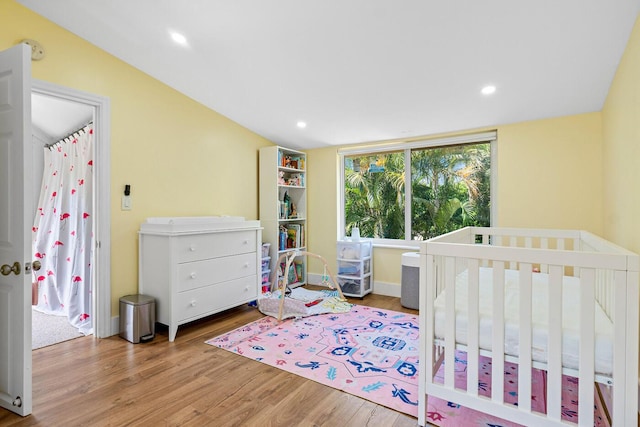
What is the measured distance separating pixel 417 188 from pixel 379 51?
6.52 feet

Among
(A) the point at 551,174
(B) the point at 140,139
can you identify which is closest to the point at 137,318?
(B) the point at 140,139

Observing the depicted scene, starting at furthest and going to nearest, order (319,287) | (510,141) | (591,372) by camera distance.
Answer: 1. (319,287)
2. (510,141)
3. (591,372)

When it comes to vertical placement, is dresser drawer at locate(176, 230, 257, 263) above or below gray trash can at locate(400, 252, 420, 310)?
above

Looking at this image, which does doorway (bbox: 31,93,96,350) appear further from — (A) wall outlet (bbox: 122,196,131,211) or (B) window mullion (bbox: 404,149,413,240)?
(B) window mullion (bbox: 404,149,413,240)

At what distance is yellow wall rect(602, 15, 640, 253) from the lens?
1794 mm

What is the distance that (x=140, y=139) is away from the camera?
293cm

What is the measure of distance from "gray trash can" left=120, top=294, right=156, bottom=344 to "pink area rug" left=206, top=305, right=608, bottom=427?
1.66 ft

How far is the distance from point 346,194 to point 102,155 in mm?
2793

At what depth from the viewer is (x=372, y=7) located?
191cm

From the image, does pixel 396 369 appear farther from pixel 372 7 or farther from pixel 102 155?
pixel 102 155

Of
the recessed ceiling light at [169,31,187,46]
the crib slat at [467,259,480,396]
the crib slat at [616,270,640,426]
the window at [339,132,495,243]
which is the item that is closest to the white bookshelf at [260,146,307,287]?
the window at [339,132,495,243]

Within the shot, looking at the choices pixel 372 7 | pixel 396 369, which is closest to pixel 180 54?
pixel 372 7

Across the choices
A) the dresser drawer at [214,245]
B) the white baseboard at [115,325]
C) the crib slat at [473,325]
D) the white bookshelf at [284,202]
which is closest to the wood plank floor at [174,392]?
the white baseboard at [115,325]

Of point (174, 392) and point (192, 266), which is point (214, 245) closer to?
point (192, 266)
